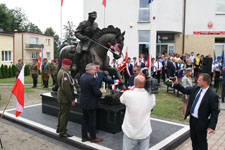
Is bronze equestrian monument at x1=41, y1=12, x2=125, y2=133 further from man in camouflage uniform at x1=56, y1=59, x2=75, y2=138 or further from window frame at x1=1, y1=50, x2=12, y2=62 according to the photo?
window frame at x1=1, y1=50, x2=12, y2=62

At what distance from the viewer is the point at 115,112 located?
5777 mm

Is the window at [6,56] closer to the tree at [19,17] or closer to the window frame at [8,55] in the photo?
the window frame at [8,55]

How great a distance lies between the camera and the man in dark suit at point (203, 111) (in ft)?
13.0

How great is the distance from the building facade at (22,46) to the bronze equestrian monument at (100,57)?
97.8 ft

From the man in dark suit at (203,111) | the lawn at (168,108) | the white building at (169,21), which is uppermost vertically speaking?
the white building at (169,21)

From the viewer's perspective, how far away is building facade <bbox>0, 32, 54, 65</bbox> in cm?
3403

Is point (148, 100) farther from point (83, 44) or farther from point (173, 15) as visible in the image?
point (173, 15)

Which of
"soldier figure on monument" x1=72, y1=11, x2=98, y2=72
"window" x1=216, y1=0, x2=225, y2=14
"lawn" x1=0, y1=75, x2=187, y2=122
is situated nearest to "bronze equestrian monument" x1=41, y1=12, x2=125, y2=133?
"soldier figure on monument" x1=72, y1=11, x2=98, y2=72

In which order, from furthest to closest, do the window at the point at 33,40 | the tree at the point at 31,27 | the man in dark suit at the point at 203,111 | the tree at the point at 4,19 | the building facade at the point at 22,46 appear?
the tree at the point at 31,27 → the tree at the point at 4,19 → the window at the point at 33,40 → the building facade at the point at 22,46 → the man in dark suit at the point at 203,111

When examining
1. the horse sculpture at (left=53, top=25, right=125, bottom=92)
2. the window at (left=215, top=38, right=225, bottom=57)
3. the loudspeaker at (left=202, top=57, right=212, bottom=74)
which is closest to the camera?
the loudspeaker at (left=202, top=57, right=212, bottom=74)

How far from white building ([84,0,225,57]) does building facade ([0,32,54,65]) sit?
18.8 metres

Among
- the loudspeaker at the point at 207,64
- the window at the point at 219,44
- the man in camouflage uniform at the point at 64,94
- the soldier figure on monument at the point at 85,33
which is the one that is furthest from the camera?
the window at the point at 219,44

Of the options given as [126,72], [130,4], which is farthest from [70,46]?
[130,4]

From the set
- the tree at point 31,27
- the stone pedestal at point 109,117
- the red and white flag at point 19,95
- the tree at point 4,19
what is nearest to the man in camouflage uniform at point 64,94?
the red and white flag at point 19,95
